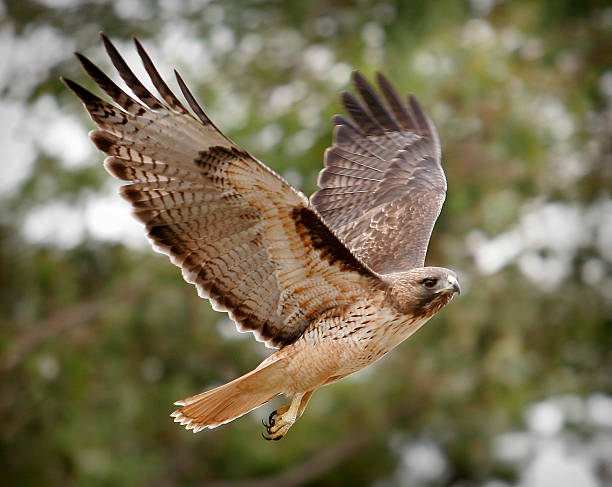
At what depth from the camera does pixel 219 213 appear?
480 cm

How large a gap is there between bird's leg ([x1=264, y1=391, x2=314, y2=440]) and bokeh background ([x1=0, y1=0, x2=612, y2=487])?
6.24 meters

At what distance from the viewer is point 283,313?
5227mm

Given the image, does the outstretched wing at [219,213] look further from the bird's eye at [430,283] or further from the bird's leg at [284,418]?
the bird's leg at [284,418]

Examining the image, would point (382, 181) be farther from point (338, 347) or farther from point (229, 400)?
point (229, 400)

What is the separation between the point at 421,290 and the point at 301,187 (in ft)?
21.0

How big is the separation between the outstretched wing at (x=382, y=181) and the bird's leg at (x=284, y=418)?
3.17 feet

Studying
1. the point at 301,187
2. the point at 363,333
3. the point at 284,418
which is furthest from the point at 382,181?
the point at 301,187

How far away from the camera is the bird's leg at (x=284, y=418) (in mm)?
5168

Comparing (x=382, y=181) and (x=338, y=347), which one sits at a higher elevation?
(x=382, y=181)

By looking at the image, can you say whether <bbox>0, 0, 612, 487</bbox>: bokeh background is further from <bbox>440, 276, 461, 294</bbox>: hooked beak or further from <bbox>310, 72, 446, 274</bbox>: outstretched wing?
<bbox>440, 276, 461, 294</bbox>: hooked beak

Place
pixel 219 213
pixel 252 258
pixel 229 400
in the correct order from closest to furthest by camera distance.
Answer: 1. pixel 219 213
2. pixel 252 258
3. pixel 229 400

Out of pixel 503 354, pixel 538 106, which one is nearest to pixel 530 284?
pixel 503 354

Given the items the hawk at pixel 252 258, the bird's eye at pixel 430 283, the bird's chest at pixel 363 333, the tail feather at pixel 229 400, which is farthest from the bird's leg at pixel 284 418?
the bird's eye at pixel 430 283

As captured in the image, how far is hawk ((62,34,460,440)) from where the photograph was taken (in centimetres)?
459
